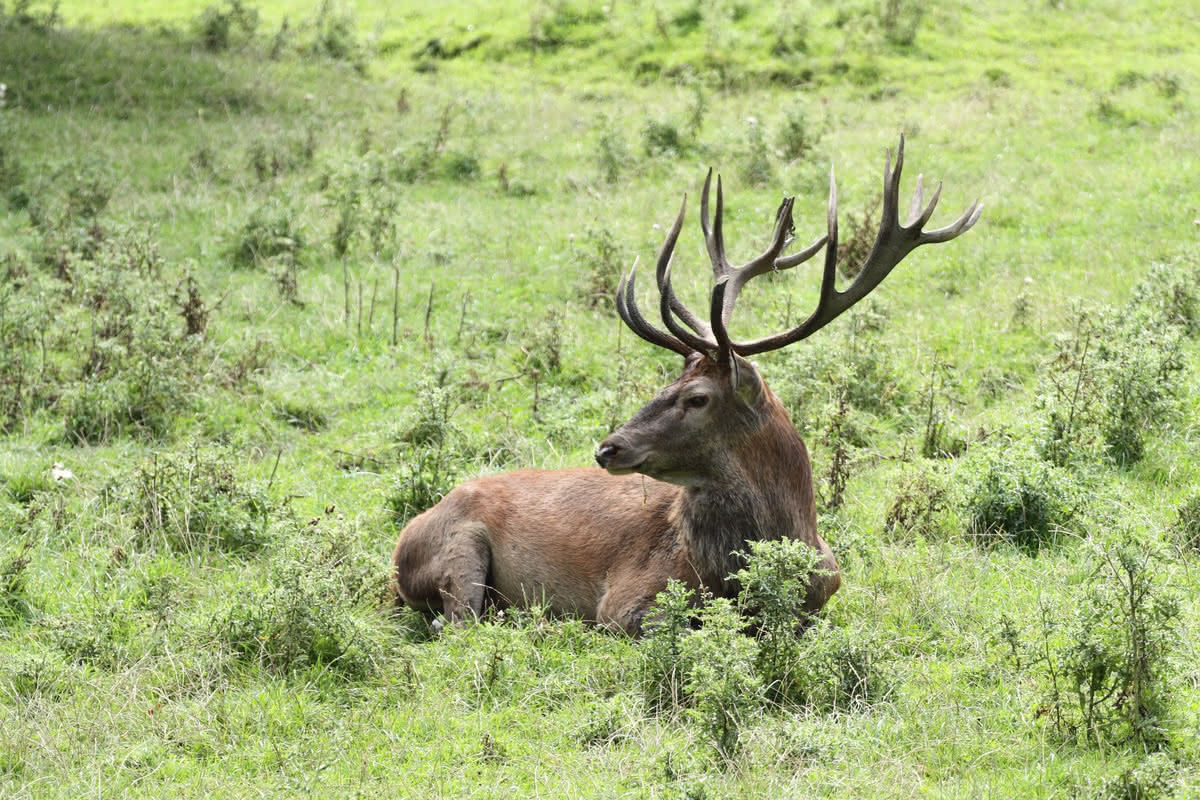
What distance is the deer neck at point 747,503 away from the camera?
622 centimetres

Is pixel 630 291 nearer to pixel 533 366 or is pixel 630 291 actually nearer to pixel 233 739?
pixel 233 739

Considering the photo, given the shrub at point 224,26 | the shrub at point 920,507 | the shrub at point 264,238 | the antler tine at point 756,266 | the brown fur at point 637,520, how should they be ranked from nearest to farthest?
the brown fur at point 637,520, the antler tine at point 756,266, the shrub at point 920,507, the shrub at point 264,238, the shrub at point 224,26

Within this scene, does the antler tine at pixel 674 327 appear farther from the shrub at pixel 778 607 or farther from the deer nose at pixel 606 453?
the shrub at pixel 778 607

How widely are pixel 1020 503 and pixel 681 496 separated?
6.23 feet

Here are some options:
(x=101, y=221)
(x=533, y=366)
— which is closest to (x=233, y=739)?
(x=533, y=366)

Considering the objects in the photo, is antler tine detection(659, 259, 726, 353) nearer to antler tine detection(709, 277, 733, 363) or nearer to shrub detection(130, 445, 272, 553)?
antler tine detection(709, 277, 733, 363)

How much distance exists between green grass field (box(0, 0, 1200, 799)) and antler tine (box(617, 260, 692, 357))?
4.58ft

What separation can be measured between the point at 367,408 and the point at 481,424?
3.09 feet

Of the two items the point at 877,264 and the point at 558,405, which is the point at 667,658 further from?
the point at 558,405

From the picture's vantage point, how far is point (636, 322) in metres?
6.32

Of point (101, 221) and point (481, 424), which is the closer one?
point (481, 424)

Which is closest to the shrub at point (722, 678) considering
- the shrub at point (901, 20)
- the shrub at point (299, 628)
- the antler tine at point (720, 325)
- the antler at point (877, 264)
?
the antler tine at point (720, 325)

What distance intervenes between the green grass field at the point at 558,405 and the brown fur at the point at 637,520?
0.88 ft

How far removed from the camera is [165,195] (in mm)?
14289
